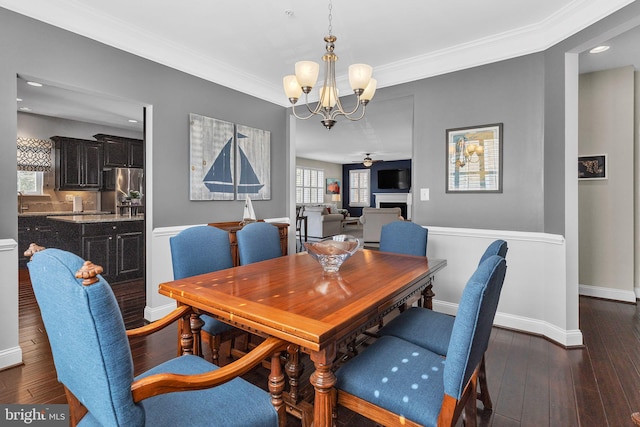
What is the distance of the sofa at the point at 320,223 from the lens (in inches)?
354

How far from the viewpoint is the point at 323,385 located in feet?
3.89

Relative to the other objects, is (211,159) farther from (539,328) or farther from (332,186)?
(332,186)

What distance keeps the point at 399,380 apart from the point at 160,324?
3.40ft

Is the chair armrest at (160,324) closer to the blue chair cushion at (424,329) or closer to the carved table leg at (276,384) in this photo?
the carved table leg at (276,384)

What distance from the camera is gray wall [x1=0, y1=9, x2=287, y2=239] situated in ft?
7.50

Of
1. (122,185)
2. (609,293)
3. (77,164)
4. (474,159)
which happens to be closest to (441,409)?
(474,159)

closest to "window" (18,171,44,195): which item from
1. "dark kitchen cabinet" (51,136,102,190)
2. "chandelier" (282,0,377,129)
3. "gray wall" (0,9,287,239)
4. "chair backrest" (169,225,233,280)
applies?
"dark kitchen cabinet" (51,136,102,190)

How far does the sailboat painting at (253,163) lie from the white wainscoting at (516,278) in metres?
0.98

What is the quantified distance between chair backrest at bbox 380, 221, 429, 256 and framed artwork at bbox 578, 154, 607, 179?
2.50 metres

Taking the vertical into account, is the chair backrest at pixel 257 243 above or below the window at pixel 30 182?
below

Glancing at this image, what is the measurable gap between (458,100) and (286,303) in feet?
9.45

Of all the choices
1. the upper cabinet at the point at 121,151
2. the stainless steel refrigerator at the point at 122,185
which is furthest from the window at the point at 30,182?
the upper cabinet at the point at 121,151

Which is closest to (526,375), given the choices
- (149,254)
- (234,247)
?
(234,247)

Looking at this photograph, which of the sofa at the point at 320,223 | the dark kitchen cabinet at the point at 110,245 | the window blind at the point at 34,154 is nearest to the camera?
the dark kitchen cabinet at the point at 110,245
